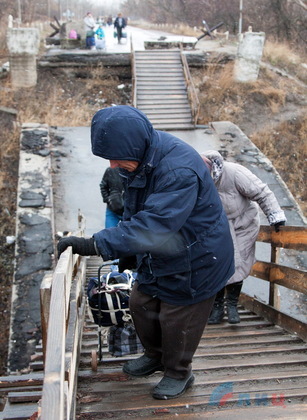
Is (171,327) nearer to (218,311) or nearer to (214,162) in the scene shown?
(214,162)

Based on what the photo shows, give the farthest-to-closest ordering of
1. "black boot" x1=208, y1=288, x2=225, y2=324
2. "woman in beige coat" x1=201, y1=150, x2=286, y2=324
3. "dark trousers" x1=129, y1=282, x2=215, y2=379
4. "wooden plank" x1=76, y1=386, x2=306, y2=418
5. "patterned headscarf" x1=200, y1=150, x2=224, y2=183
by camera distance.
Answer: "black boot" x1=208, y1=288, x2=225, y2=324 < "woman in beige coat" x1=201, y1=150, x2=286, y2=324 < "patterned headscarf" x1=200, y1=150, x2=224, y2=183 < "dark trousers" x1=129, y1=282, x2=215, y2=379 < "wooden plank" x1=76, y1=386, x2=306, y2=418

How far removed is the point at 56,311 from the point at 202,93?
15500 mm

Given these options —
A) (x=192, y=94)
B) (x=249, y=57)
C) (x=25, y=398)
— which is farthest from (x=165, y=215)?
(x=249, y=57)

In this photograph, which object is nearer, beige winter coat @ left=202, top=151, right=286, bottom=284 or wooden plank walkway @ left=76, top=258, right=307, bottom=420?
wooden plank walkway @ left=76, top=258, right=307, bottom=420

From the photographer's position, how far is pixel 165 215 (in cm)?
268

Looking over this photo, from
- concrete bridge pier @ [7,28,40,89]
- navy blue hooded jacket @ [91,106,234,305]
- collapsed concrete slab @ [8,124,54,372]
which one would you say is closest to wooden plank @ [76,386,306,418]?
navy blue hooded jacket @ [91,106,234,305]

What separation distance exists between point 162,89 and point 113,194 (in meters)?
10.0

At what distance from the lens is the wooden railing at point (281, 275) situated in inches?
180

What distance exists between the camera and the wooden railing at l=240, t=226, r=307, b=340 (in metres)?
4.57

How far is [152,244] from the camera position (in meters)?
2.73

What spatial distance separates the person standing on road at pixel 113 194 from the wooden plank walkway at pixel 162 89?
26.3 ft

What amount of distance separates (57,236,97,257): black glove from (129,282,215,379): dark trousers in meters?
0.53

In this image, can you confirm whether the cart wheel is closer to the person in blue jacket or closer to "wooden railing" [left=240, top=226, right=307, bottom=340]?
the person in blue jacket

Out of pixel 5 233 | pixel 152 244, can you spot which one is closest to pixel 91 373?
pixel 152 244
